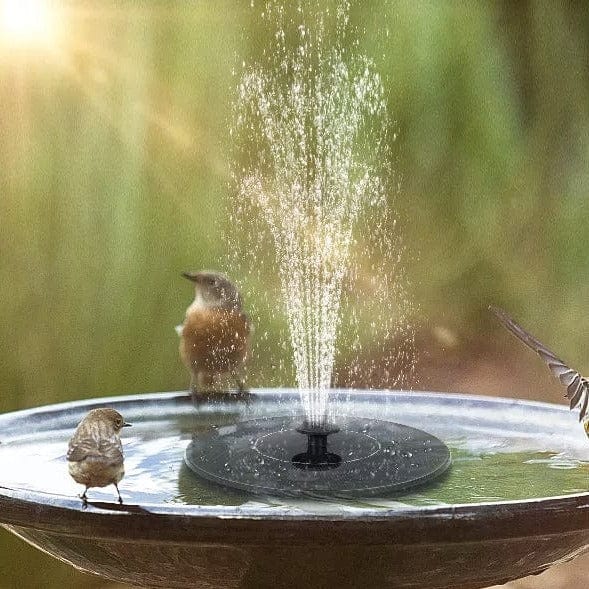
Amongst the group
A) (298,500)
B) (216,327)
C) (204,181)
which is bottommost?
(298,500)

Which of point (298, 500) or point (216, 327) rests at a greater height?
point (216, 327)

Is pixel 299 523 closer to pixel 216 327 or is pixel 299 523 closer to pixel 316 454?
pixel 316 454

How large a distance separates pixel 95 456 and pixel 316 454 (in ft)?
1.37

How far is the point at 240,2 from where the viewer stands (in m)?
3.36

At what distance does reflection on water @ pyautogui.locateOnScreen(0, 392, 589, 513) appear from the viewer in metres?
1.33

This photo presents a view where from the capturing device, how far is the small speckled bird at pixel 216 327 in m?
2.03

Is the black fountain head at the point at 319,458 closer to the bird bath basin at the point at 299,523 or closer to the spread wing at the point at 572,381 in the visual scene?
the bird bath basin at the point at 299,523

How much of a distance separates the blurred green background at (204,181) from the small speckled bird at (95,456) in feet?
6.98

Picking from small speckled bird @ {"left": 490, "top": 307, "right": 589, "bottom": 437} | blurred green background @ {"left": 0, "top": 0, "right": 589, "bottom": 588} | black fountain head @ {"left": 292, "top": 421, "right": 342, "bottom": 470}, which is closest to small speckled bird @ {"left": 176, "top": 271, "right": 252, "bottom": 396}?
black fountain head @ {"left": 292, "top": 421, "right": 342, "bottom": 470}

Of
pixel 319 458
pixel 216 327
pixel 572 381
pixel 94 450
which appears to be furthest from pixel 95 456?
pixel 216 327

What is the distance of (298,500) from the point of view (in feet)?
4.25

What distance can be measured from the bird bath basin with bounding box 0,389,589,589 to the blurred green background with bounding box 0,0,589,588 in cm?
172

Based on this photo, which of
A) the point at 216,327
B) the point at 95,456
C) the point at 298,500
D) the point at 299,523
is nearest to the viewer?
the point at 299,523

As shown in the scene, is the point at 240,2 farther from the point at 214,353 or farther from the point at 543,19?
the point at 214,353
